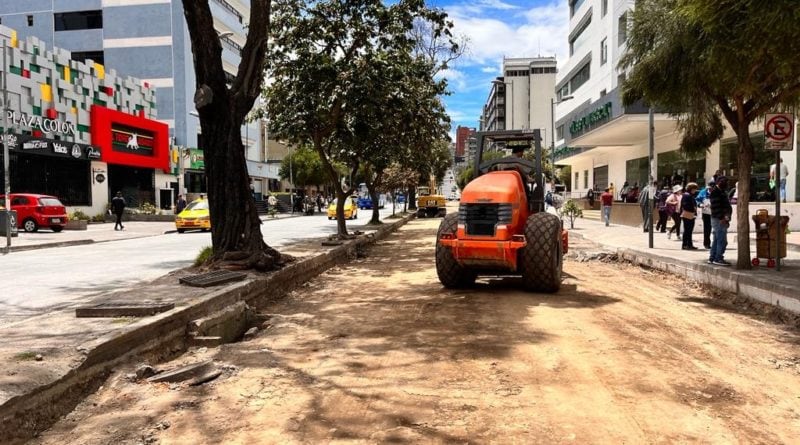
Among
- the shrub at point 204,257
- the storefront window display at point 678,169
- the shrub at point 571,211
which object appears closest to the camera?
the shrub at point 204,257

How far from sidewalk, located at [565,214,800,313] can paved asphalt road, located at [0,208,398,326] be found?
9296 millimetres

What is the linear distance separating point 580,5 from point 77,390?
4701 centimetres

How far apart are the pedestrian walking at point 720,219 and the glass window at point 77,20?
43422mm

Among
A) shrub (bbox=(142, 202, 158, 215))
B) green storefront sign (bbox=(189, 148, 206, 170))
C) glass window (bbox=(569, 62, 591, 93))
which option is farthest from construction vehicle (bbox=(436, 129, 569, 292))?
glass window (bbox=(569, 62, 591, 93))

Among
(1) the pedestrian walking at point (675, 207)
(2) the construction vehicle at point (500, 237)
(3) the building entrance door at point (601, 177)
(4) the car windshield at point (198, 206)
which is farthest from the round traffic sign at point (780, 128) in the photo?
(3) the building entrance door at point (601, 177)

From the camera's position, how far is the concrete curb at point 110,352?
353 cm

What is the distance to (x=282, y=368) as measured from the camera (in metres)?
4.89

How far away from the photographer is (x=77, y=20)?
41.9 metres

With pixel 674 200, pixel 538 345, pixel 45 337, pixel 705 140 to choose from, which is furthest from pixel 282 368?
pixel 674 200

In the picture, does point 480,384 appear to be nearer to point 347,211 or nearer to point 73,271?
point 73,271

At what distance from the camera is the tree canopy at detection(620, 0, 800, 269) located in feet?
20.6

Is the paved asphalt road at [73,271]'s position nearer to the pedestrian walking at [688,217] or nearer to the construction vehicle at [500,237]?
the construction vehicle at [500,237]

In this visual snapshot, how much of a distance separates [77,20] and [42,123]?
715 inches

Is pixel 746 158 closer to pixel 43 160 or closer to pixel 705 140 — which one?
pixel 705 140
